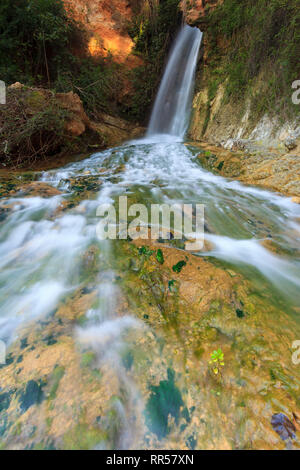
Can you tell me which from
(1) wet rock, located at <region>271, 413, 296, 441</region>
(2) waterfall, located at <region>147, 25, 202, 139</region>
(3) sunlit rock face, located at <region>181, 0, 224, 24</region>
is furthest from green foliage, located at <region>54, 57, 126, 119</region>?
(1) wet rock, located at <region>271, 413, 296, 441</region>

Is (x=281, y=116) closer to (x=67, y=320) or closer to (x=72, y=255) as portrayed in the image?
(x=72, y=255)

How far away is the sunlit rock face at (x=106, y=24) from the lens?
10721 mm

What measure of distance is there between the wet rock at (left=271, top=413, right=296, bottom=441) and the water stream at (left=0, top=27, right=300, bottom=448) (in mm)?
651

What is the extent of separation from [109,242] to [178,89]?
36.3 feet

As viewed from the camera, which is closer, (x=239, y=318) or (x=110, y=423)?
(x=110, y=423)

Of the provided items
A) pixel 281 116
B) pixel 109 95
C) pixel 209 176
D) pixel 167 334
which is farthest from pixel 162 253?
pixel 109 95

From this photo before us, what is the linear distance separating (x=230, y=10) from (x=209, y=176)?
6301 millimetres

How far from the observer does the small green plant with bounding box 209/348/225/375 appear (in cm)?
124

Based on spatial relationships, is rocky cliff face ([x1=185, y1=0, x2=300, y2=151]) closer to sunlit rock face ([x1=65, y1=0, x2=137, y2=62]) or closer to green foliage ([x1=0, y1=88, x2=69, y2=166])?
sunlit rock face ([x1=65, y1=0, x2=137, y2=62])

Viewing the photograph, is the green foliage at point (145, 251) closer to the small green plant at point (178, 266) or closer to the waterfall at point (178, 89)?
the small green plant at point (178, 266)

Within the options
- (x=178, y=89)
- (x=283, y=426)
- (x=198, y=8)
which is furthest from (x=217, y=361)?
(x=198, y=8)

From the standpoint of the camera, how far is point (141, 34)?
11305 millimetres

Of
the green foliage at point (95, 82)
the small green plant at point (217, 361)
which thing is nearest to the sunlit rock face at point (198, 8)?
the green foliage at point (95, 82)

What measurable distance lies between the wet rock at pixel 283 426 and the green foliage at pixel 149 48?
12957 mm
